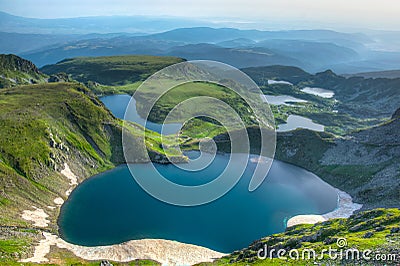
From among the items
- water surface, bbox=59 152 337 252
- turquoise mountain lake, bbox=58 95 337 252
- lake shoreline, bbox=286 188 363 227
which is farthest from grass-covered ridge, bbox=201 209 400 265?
lake shoreline, bbox=286 188 363 227

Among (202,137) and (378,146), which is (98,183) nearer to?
(202,137)

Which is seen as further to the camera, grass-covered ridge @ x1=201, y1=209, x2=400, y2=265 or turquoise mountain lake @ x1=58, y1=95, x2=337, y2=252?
turquoise mountain lake @ x1=58, y1=95, x2=337, y2=252

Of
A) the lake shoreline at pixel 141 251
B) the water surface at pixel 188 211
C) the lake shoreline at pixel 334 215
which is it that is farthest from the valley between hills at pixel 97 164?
the water surface at pixel 188 211

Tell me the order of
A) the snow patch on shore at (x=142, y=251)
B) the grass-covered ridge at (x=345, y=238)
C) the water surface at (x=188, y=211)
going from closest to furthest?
the grass-covered ridge at (x=345, y=238), the snow patch on shore at (x=142, y=251), the water surface at (x=188, y=211)

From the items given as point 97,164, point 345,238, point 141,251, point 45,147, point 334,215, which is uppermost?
point 345,238

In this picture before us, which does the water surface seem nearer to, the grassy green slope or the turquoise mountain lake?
the turquoise mountain lake

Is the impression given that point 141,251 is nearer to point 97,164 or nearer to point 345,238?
point 345,238

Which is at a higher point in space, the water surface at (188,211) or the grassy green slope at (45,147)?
the grassy green slope at (45,147)

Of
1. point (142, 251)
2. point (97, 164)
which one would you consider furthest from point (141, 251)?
point (97, 164)

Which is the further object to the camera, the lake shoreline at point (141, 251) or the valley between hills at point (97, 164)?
the lake shoreline at point (141, 251)

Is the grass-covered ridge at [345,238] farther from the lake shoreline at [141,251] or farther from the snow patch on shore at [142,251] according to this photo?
the snow patch on shore at [142,251]
